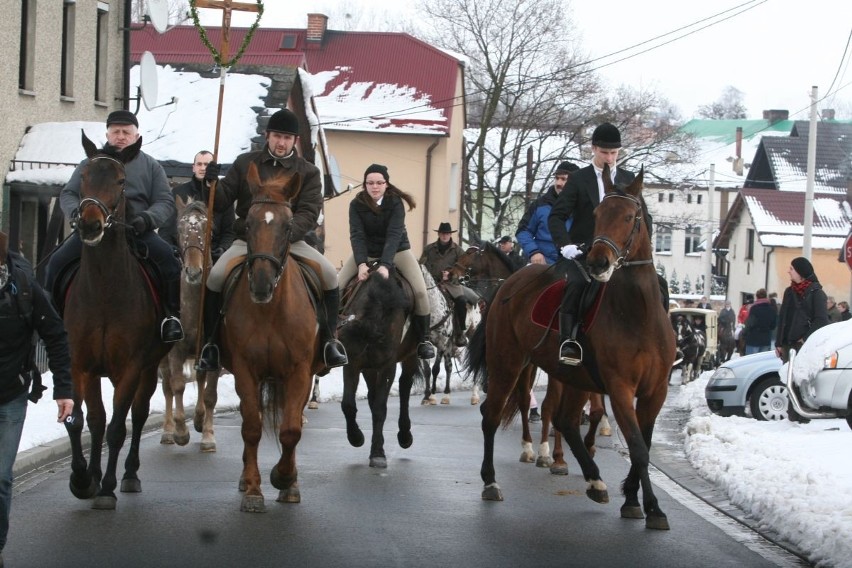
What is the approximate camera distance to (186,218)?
42.5 feet

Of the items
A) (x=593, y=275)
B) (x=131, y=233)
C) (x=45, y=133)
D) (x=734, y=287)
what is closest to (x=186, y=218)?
(x=131, y=233)

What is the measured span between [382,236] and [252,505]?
13.8 feet

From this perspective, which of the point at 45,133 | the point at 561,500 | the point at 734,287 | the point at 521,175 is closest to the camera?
the point at 561,500

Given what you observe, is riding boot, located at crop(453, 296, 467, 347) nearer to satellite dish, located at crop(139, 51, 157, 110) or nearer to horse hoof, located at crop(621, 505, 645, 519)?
horse hoof, located at crop(621, 505, 645, 519)

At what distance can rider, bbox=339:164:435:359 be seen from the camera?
12648 mm

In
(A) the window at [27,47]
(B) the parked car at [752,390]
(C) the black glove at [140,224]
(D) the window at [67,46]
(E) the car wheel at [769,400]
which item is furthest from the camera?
(D) the window at [67,46]

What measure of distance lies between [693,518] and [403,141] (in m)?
39.9

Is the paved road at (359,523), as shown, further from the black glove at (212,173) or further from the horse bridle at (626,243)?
the black glove at (212,173)

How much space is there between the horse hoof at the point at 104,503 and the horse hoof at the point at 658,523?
11.9 ft

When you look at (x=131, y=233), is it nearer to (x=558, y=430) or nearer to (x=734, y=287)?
(x=558, y=430)

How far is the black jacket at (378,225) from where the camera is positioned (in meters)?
12.6

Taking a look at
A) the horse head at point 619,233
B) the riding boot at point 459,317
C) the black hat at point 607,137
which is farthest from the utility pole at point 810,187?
the horse head at point 619,233

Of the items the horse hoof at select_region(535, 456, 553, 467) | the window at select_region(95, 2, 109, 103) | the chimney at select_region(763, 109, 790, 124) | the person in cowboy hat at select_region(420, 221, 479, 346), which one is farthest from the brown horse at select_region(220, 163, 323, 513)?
the chimney at select_region(763, 109, 790, 124)

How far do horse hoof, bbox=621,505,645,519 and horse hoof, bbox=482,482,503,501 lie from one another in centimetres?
100
